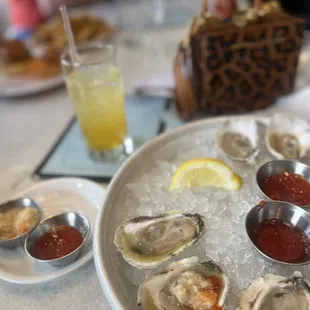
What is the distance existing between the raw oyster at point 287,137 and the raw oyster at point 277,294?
387 mm

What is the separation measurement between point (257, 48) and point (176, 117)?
0.39 metres

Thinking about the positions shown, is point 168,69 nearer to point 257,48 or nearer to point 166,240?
point 257,48

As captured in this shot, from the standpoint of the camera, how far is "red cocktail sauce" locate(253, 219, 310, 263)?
754 mm

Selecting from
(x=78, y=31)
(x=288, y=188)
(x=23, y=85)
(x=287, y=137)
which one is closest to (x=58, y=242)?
(x=288, y=188)

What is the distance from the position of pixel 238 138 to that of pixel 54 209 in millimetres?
574

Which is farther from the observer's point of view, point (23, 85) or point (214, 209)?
point (23, 85)

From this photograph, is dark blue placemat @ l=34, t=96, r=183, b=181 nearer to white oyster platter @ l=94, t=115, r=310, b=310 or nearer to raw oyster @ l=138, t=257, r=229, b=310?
white oyster platter @ l=94, t=115, r=310, b=310

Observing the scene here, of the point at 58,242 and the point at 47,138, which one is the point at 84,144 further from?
the point at 58,242

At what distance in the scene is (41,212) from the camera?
1001 mm

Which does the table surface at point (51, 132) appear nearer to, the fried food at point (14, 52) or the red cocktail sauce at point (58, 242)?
the red cocktail sauce at point (58, 242)

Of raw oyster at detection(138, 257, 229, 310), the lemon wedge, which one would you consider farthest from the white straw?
Result: raw oyster at detection(138, 257, 229, 310)

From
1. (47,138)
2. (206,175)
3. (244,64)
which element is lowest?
(47,138)

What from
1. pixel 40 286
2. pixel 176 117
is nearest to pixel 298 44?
pixel 176 117

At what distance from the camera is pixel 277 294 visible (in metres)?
0.70
